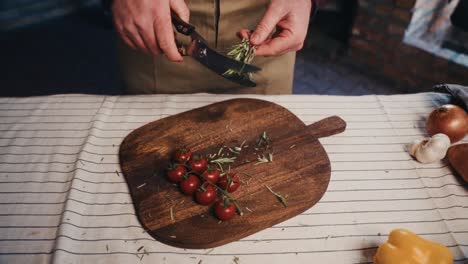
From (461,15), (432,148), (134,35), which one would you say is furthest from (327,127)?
(461,15)

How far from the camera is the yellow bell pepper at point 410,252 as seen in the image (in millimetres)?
945

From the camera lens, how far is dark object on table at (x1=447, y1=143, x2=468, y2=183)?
126cm

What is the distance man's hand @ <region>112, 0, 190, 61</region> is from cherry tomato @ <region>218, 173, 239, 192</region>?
48 centimetres

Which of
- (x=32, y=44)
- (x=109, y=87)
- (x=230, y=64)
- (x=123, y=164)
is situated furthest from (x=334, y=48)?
(x=32, y=44)

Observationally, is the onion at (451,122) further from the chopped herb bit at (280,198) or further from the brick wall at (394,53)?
the brick wall at (394,53)

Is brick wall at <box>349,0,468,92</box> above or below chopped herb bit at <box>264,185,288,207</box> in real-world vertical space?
below

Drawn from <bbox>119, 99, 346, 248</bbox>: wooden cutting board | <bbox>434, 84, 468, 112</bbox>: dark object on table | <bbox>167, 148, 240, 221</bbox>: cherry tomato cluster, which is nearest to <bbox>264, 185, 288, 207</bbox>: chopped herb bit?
<bbox>119, 99, 346, 248</bbox>: wooden cutting board

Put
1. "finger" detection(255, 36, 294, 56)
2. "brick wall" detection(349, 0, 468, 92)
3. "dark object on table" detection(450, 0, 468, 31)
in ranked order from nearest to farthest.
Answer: "finger" detection(255, 36, 294, 56), "dark object on table" detection(450, 0, 468, 31), "brick wall" detection(349, 0, 468, 92)

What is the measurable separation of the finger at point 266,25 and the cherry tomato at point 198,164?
496mm

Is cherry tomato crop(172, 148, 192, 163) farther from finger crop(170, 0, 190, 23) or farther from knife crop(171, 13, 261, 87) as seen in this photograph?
finger crop(170, 0, 190, 23)

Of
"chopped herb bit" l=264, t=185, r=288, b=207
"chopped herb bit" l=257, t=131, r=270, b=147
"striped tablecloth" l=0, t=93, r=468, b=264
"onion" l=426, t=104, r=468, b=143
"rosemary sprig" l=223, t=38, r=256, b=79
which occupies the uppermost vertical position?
"rosemary sprig" l=223, t=38, r=256, b=79

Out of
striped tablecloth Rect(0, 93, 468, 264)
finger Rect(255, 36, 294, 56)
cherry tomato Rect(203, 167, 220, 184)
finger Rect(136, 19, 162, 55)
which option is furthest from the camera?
finger Rect(255, 36, 294, 56)

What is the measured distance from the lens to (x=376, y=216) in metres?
1.16

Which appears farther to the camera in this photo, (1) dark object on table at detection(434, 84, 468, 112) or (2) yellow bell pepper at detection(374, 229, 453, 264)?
(1) dark object on table at detection(434, 84, 468, 112)
